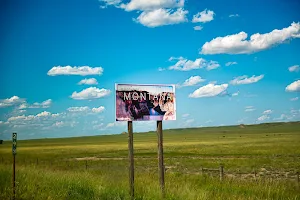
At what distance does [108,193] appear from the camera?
7992mm

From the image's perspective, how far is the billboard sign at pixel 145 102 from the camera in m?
8.49

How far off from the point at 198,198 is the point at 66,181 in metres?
3.89

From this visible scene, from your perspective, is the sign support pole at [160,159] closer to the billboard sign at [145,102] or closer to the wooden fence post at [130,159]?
the billboard sign at [145,102]

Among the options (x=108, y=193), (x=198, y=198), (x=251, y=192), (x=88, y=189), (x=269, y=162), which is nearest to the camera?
(x=198, y=198)

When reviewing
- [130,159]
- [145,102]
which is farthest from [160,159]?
[145,102]

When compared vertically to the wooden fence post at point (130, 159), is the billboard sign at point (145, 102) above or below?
above

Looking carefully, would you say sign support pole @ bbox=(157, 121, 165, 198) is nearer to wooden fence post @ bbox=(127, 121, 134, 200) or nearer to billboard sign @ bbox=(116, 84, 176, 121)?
billboard sign @ bbox=(116, 84, 176, 121)

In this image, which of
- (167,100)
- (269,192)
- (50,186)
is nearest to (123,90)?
(167,100)

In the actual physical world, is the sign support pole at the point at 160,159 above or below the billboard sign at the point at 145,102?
below

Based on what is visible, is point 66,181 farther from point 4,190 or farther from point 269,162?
point 269,162

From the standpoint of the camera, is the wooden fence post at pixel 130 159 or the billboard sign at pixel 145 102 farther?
the billboard sign at pixel 145 102

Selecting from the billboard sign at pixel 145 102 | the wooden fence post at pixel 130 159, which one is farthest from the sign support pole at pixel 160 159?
the wooden fence post at pixel 130 159

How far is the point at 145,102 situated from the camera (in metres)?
8.92

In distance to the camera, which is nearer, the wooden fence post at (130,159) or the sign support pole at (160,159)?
the wooden fence post at (130,159)
